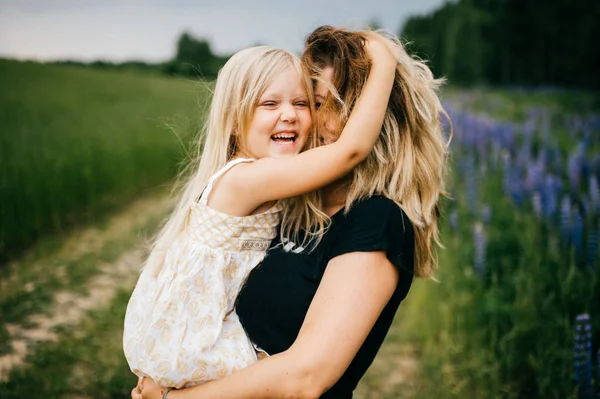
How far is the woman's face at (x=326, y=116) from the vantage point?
1.73 meters

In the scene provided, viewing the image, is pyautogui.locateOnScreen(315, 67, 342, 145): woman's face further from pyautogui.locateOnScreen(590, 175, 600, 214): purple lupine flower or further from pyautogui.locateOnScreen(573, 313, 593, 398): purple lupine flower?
pyautogui.locateOnScreen(590, 175, 600, 214): purple lupine flower

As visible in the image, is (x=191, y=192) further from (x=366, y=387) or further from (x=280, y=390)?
(x=366, y=387)

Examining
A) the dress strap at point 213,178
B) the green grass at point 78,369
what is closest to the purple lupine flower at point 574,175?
the dress strap at point 213,178

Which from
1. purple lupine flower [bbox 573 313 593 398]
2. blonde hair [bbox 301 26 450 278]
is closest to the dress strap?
blonde hair [bbox 301 26 450 278]

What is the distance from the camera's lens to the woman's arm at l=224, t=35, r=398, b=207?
5.26 ft

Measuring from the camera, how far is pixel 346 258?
1.47 meters

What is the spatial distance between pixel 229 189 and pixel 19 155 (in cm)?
611

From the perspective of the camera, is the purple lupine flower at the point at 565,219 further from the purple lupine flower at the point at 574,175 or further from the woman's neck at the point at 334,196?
the woman's neck at the point at 334,196

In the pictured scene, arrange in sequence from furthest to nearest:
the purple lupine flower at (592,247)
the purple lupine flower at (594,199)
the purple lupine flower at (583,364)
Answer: the purple lupine flower at (594,199) → the purple lupine flower at (592,247) → the purple lupine flower at (583,364)

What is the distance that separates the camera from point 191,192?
6.78 ft

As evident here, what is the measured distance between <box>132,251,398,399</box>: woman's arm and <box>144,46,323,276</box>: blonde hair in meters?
0.42

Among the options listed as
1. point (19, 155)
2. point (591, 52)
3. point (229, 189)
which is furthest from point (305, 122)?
point (591, 52)

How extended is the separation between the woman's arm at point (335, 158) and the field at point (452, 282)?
0.97 meters

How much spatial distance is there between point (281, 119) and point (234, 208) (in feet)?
1.15
